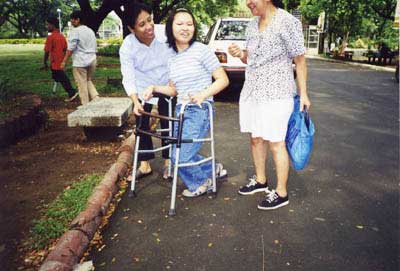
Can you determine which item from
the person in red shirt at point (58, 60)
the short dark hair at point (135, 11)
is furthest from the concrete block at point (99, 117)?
the person in red shirt at point (58, 60)

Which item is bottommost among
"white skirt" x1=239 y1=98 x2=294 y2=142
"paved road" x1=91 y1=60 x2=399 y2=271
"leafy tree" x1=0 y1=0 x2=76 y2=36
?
"paved road" x1=91 y1=60 x2=399 y2=271

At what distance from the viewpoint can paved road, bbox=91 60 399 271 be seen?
2.94 m

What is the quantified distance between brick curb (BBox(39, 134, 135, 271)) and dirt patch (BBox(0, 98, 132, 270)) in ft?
1.00

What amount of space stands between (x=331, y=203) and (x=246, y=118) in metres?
1.22

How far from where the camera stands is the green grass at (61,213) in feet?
10.4

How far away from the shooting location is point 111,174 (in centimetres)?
445

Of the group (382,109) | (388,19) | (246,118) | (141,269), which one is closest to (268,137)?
(246,118)

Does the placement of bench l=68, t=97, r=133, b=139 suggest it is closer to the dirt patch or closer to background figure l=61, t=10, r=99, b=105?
the dirt patch

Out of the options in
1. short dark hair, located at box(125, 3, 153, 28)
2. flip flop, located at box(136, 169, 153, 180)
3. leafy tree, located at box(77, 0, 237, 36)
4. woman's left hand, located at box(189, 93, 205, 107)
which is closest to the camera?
woman's left hand, located at box(189, 93, 205, 107)

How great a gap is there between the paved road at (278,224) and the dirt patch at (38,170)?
0.73 meters

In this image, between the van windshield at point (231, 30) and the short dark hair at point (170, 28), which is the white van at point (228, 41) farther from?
the short dark hair at point (170, 28)

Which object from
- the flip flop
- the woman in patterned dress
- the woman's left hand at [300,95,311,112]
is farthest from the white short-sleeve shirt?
the flip flop

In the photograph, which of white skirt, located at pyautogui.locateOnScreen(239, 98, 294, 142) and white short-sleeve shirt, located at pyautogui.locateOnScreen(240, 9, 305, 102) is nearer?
white short-sleeve shirt, located at pyautogui.locateOnScreen(240, 9, 305, 102)

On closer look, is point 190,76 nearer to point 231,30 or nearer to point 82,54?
point 82,54
